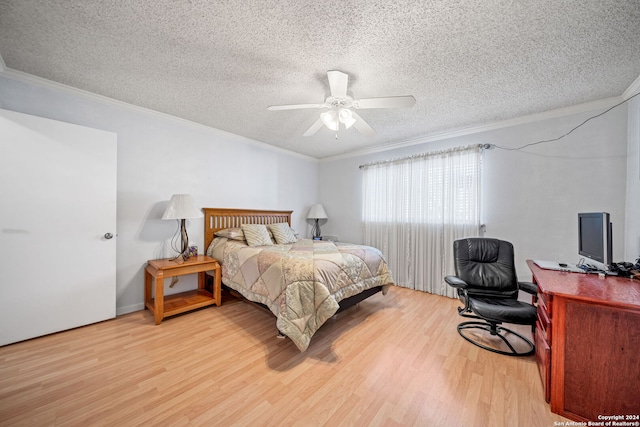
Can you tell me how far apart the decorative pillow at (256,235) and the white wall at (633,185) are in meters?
4.05

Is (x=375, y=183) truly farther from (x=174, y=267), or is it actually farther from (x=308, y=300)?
(x=174, y=267)

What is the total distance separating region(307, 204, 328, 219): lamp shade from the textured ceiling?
8.26 feet

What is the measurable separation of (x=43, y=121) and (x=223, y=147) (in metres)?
1.86

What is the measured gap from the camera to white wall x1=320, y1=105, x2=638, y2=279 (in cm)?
247

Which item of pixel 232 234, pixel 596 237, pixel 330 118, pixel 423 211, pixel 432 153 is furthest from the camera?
pixel 423 211

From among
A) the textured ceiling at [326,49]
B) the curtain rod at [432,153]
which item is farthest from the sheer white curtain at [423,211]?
the textured ceiling at [326,49]

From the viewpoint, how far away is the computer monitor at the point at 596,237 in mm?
1726

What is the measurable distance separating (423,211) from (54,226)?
15.0ft

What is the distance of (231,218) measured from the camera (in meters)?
3.81

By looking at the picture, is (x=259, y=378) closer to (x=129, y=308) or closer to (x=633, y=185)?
(x=129, y=308)

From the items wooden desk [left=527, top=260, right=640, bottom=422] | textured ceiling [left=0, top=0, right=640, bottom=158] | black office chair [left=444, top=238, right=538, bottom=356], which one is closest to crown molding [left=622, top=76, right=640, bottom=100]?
textured ceiling [left=0, top=0, right=640, bottom=158]

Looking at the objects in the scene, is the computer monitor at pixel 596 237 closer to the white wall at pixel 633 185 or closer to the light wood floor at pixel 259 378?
the white wall at pixel 633 185

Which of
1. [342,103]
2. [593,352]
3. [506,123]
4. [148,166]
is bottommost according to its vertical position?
[593,352]

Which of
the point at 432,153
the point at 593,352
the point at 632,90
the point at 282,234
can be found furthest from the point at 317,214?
the point at 632,90
